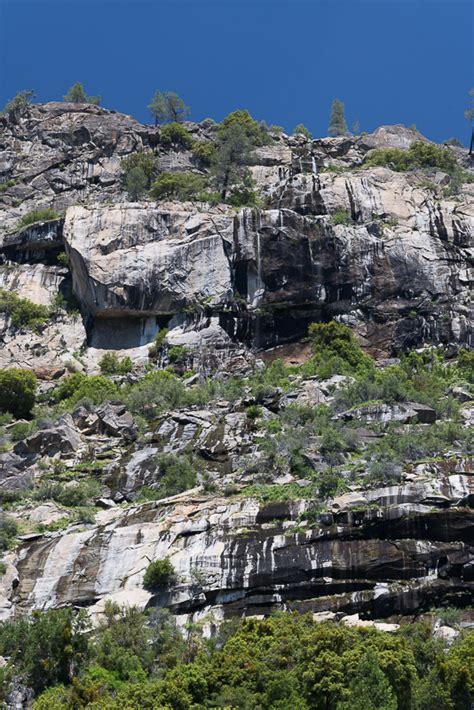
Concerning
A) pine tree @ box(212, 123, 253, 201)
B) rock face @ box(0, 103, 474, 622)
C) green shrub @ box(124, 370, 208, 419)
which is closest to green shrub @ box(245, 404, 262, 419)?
rock face @ box(0, 103, 474, 622)

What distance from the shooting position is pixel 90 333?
59250 mm

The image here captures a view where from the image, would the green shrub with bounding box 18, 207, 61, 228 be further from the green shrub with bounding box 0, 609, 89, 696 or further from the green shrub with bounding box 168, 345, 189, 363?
the green shrub with bounding box 0, 609, 89, 696

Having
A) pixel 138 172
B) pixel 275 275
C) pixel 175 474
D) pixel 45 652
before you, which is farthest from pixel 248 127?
pixel 45 652

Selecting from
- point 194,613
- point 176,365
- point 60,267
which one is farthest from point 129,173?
point 194,613

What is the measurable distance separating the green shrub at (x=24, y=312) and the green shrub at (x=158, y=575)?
30.7 metres

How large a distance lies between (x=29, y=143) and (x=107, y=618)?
60.1 meters

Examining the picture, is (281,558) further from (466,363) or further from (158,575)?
(466,363)

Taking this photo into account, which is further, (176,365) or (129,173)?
(129,173)

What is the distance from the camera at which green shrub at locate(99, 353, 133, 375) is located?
182ft

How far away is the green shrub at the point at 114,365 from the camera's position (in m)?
55.5

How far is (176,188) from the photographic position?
6662 cm

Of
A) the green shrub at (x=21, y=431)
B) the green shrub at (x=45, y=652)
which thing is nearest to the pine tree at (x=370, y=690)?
the green shrub at (x=45, y=652)

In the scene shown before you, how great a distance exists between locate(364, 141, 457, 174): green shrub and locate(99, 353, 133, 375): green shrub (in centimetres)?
2880

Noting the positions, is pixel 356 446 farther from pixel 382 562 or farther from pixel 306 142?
pixel 306 142
